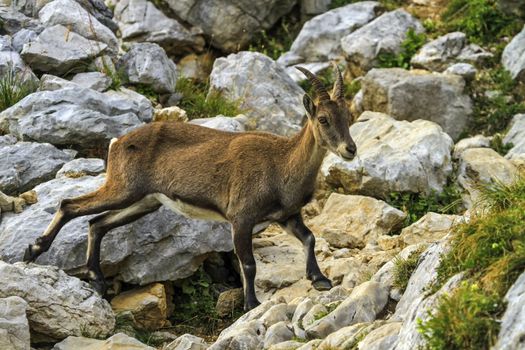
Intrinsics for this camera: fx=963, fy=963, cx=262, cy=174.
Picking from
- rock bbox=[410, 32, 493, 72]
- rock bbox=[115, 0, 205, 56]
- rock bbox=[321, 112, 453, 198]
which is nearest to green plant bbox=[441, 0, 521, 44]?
rock bbox=[410, 32, 493, 72]

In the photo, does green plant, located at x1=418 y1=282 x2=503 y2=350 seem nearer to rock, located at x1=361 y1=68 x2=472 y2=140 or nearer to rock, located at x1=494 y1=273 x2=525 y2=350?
rock, located at x1=494 y1=273 x2=525 y2=350

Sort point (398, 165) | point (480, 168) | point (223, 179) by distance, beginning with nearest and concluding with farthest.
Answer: point (223, 179) < point (480, 168) < point (398, 165)

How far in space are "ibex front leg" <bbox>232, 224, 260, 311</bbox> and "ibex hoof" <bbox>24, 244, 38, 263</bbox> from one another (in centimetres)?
248

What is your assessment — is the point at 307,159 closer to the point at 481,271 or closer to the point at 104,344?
the point at 104,344

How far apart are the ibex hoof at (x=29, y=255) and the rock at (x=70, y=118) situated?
2.66 metres

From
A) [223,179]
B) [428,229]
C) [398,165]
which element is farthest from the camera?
[398,165]

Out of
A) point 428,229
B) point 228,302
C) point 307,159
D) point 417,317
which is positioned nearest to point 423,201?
point 428,229

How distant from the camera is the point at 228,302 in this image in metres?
12.6

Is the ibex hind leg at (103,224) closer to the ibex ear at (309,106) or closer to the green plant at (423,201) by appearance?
the ibex ear at (309,106)

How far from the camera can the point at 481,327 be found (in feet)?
22.2

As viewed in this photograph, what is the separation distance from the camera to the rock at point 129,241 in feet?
40.2

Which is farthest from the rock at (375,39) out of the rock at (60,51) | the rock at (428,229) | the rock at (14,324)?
the rock at (14,324)

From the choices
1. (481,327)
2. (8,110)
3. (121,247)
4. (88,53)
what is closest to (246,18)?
(88,53)

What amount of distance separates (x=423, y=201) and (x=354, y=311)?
19.5 feet
